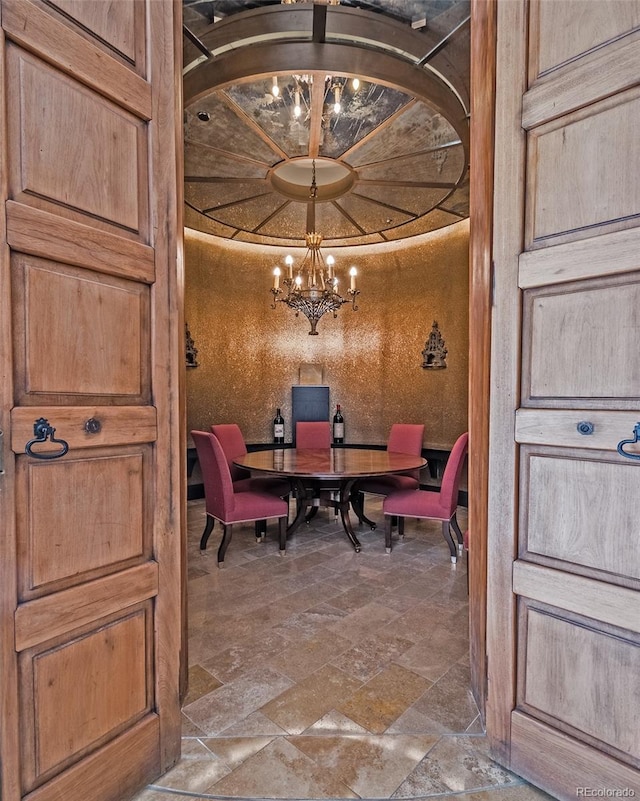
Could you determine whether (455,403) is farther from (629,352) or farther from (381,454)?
(629,352)

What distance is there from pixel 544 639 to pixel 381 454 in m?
3.24

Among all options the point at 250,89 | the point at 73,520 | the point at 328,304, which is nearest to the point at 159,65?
the point at 73,520

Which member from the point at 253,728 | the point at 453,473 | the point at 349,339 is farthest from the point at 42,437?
the point at 349,339

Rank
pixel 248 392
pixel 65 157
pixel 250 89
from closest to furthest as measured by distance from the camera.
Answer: pixel 65 157
pixel 250 89
pixel 248 392

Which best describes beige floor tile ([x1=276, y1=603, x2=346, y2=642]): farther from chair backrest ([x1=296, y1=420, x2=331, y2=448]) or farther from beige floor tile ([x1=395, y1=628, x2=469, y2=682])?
chair backrest ([x1=296, y1=420, x2=331, y2=448])

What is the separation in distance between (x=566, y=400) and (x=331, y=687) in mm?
1561

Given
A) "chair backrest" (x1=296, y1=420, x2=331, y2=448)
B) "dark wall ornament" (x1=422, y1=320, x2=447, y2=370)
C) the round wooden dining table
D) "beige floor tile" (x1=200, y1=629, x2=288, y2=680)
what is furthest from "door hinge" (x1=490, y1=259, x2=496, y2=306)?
"dark wall ornament" (x1=422, y1=320, x2=447, y2=370)

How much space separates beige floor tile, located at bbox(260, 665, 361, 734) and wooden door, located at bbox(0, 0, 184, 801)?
1.39ft

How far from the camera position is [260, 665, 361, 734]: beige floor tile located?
5.61ft

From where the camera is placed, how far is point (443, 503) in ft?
11.3

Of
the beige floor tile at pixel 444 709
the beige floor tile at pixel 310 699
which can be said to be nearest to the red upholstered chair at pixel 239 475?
the beige floor tile at pixel 310 699

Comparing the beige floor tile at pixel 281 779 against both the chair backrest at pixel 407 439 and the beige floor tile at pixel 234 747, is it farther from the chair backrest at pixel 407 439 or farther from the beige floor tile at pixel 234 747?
the chair backrest at pixel 407 439

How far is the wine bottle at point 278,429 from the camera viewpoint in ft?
20.9

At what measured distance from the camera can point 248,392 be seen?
20.7 feet
